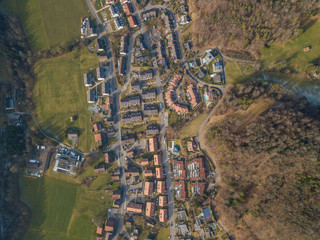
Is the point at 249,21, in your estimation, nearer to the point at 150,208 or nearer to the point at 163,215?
the point at 163,215

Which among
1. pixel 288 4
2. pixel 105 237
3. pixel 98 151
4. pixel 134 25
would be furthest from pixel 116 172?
pixel 288 4

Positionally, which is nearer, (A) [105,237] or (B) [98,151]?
(A) [105,237]

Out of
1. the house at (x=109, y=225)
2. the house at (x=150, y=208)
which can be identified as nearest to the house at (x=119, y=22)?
the house at (x=150, y=208)

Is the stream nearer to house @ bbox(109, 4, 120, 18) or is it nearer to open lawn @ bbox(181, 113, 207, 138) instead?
open lawn @ bbox(181, 113, 207, 138)

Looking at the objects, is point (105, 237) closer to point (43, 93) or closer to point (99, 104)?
point (99, 104)

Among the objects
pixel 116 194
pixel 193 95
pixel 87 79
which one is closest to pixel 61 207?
pixel 116 194

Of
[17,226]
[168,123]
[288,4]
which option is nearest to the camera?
[288,4]

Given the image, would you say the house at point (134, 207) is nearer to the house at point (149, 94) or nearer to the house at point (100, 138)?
the house at point (100, 138)

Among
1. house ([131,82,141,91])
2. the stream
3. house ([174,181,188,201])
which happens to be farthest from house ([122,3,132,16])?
house ([174,181,188,201])

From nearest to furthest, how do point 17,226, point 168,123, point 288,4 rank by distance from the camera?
point 288,4 → point 17,226 → point 168,123
